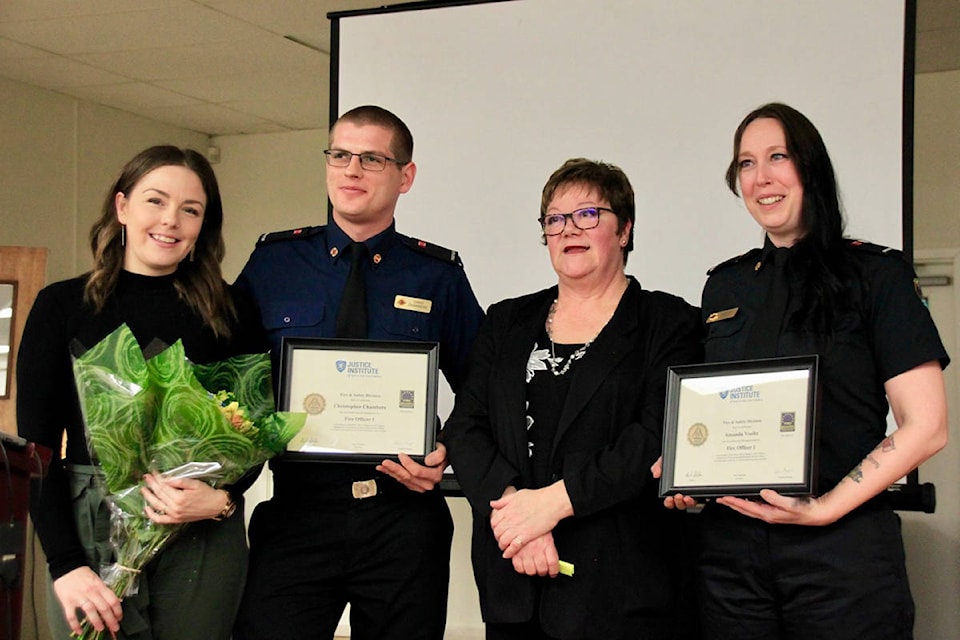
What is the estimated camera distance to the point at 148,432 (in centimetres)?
206

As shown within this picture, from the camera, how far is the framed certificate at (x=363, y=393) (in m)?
2.36

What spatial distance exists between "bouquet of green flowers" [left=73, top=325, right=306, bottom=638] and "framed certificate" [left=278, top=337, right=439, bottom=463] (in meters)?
→ 0.17

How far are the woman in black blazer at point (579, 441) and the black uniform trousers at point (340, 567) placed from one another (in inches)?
6.9

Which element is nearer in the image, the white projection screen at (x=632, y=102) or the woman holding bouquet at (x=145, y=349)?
the woman holding bouquet at (x=145, y=349)

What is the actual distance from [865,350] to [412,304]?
104 centimetres

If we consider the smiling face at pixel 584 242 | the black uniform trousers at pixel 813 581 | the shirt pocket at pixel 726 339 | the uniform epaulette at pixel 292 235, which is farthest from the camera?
the uniform epaulette at pixel 292 235

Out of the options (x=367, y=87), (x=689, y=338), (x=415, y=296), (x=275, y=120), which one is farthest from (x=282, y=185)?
(x=689, y=338)

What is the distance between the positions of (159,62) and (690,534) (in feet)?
15.0

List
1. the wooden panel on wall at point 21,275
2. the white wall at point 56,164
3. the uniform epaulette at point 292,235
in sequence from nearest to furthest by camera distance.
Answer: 1. the uniform epaulette at point 292,235
2. the wooden panel on wall at point 21,275
3. the white wall at point 56,164

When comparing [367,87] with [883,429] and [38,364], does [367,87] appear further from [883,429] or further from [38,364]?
[883,429]

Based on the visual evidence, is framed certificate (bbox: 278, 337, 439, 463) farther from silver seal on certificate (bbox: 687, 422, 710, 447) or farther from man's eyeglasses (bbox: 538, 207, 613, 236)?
silver seal on certificate (bbox: 687, 422, 710, 447)

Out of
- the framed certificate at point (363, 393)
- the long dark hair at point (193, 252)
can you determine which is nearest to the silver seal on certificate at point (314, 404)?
the framed certificate at point (363, 393)

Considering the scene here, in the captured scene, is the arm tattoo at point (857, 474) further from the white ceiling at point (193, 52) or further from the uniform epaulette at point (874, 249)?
the white ceiling at point (193, 52)

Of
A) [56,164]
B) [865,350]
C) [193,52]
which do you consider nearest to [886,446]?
[865,350]
